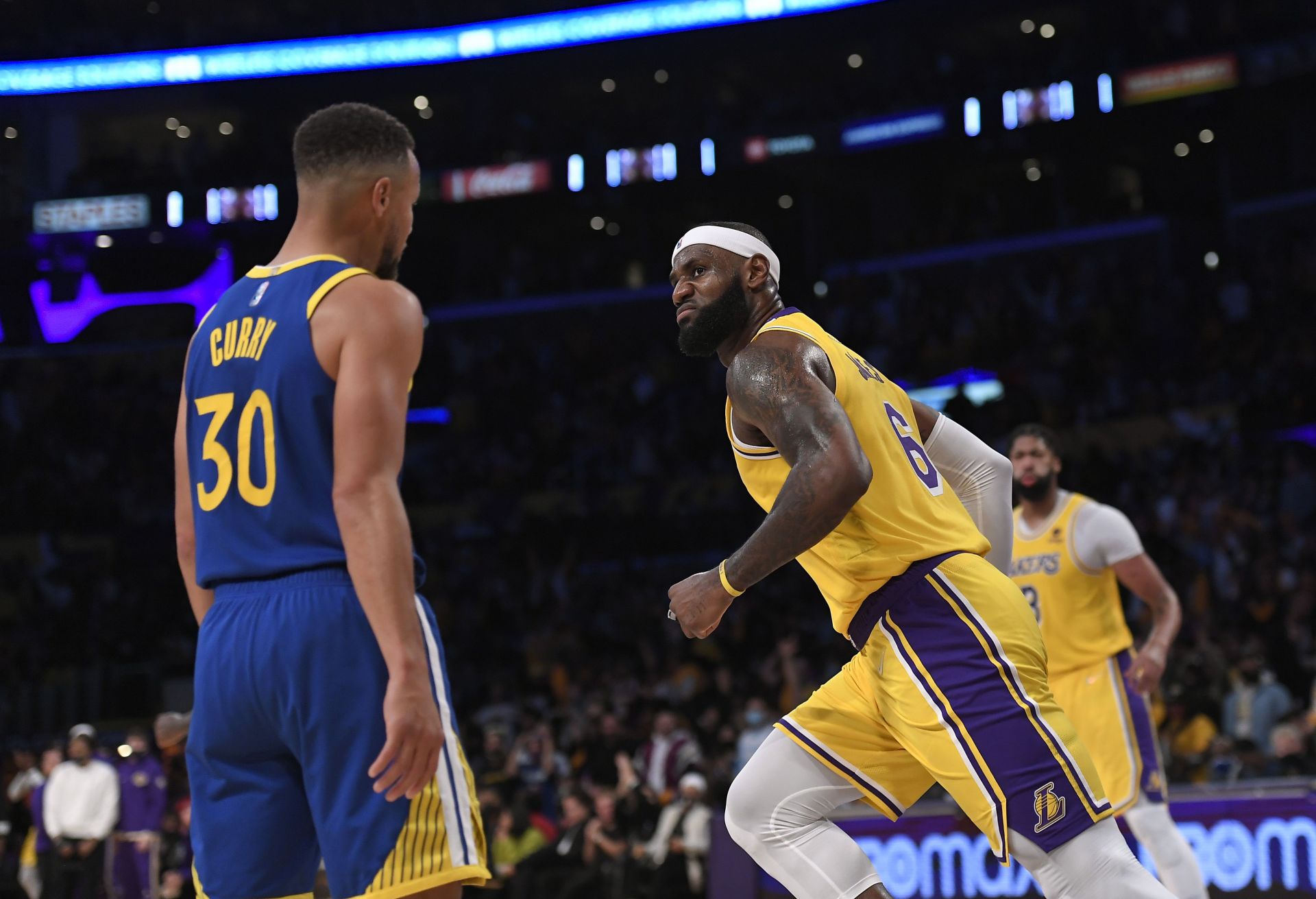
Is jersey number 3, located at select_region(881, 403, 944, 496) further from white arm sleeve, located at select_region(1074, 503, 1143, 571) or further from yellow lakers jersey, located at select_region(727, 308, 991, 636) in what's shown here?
white arm sleeve, located at select_region(1074, 503, 1143, 571)

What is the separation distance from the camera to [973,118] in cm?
2255

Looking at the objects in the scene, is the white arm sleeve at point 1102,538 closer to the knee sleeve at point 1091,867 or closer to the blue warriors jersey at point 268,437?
the knee sleeve at point 1091,867

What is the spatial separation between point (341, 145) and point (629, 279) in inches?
1001

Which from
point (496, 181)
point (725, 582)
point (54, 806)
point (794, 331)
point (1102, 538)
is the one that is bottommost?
point (54, 806)

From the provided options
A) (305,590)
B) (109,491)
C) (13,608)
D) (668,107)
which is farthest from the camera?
(668,107)

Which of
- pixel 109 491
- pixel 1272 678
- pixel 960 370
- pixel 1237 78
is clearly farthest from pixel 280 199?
pixel 1272 678

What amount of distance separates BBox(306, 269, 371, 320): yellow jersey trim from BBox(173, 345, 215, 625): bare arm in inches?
16.5

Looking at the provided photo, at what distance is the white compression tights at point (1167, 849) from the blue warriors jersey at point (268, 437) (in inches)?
183

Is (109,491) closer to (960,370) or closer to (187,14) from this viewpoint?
(187,14)

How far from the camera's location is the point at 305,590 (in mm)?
2855

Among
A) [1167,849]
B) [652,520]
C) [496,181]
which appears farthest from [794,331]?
[496,181]

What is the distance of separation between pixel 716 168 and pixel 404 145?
2162 cm

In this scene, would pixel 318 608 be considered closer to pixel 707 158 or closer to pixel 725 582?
pixel 725 582

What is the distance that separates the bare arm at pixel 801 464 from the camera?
3.62 metres
